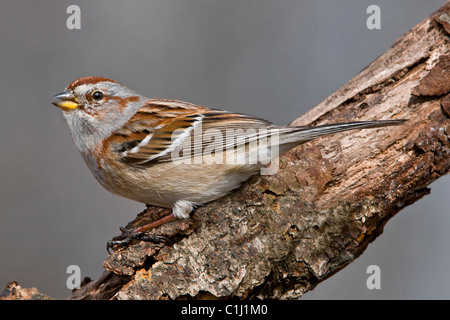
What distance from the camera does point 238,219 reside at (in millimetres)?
2488

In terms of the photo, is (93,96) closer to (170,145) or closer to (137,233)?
(170,145)

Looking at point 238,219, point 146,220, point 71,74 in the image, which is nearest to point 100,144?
point 146,220

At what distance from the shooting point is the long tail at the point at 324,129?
7.79 feet

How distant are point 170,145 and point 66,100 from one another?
2.41ft

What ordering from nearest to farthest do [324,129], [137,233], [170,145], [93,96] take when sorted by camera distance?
1. [324,129]
2. [137,233]
3. [170,145]
4. [93,96]

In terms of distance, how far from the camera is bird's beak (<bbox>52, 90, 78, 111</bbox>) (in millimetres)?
2850

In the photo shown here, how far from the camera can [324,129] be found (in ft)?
8.01

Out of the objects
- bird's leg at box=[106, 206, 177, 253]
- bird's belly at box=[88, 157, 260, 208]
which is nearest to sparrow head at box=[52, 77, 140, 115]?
bird's belly at box=[88, 157, 260, 208]

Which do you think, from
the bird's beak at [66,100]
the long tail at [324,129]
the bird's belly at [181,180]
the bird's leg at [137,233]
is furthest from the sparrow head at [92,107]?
the long tail at [324,129]

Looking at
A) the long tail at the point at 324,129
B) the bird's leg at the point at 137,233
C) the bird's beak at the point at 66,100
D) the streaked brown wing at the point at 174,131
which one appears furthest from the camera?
the bird's beak at the point at 66,100

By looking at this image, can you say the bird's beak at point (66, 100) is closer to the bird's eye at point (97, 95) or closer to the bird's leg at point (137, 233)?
the bird's eye at point (97, 95)

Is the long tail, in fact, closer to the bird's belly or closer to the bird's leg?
the bird's belly

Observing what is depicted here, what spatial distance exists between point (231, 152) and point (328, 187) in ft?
1.97

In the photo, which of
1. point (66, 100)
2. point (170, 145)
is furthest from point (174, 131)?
point (66, 100)
